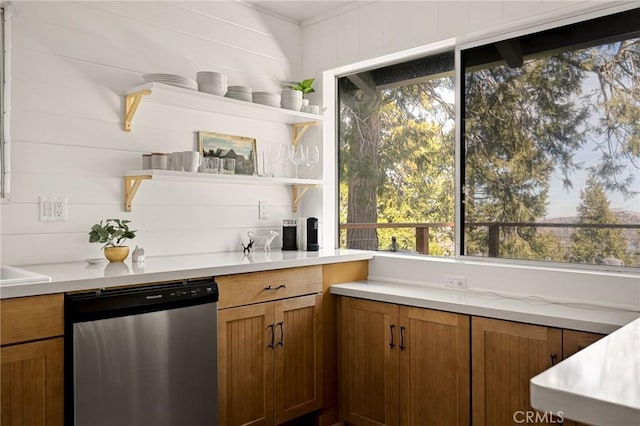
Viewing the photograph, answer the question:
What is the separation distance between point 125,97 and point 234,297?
125 cm

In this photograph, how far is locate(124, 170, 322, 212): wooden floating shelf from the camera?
8.71ft

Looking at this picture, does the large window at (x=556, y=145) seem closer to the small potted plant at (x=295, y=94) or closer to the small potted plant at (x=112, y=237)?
the small potted plant at (x=295, y=94)

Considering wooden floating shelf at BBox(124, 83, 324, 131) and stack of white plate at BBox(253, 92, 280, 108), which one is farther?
stack of white plate at BBox(253, 92, 280, 108)

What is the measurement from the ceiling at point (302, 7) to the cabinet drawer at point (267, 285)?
180 centimetres

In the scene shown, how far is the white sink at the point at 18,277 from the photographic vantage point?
1820mm

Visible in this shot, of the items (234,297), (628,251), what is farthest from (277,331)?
(628,251)

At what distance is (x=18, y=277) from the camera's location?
81.6 inches

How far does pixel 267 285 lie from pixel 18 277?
3.67 feet

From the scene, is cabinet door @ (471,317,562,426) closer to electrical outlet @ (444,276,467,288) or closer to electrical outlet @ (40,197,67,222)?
electrical outlet @ (444,276,467,288)

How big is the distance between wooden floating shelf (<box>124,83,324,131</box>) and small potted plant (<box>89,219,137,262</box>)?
568 millimetres

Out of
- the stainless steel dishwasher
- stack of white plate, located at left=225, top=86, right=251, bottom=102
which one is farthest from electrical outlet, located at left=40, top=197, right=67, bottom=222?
stack of white plate, located at left=225, top=86, right=251, bottom=102

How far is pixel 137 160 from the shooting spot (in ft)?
9.31

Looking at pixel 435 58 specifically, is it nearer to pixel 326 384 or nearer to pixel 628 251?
pixel 628 251

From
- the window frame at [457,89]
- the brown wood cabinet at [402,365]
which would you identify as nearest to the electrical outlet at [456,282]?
the window frame at [457,89]
